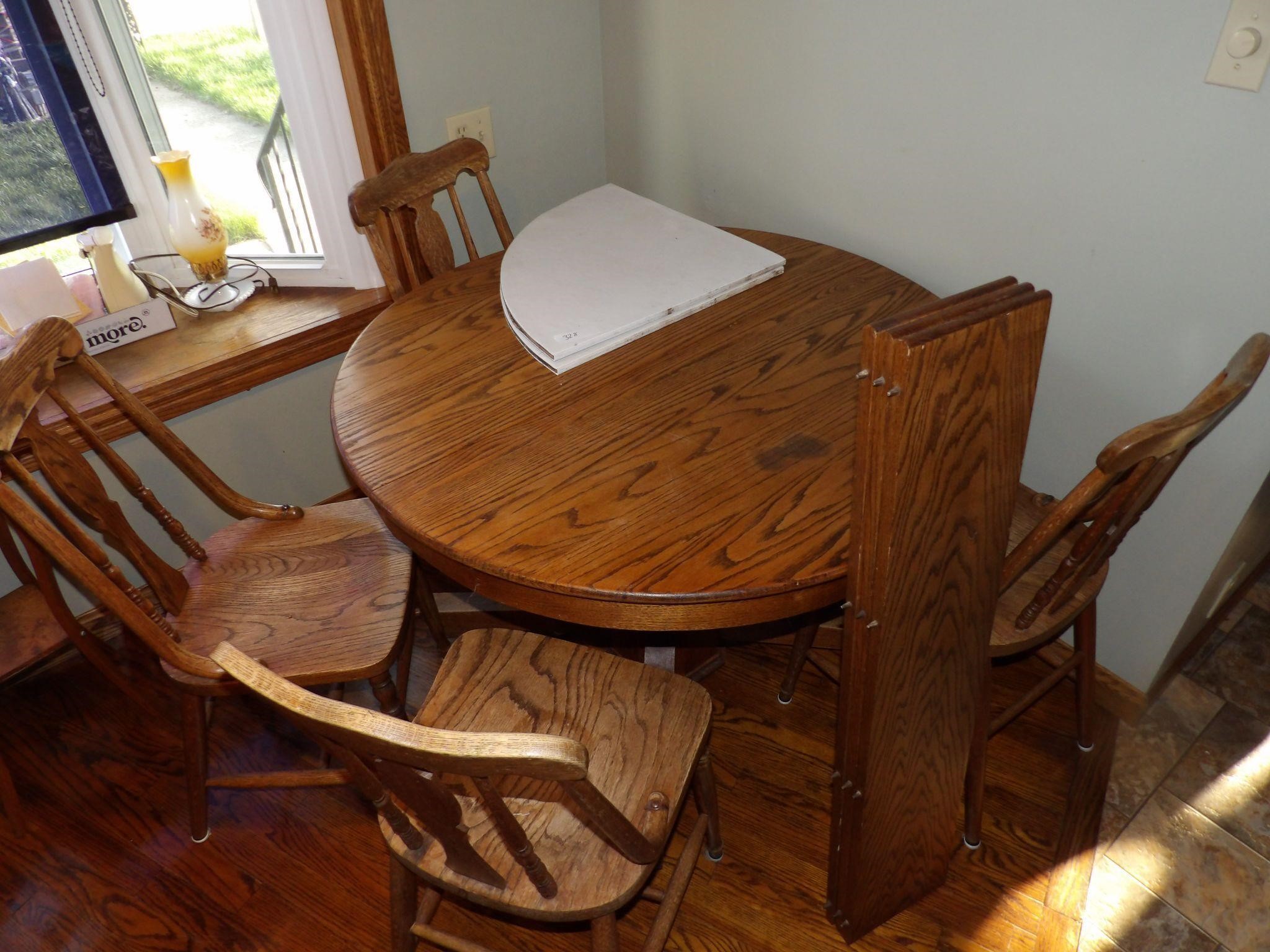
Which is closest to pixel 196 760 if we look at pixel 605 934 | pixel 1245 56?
pixel 605 934

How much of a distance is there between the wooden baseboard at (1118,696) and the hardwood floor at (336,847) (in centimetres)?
9

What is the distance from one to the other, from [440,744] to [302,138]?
159 cm

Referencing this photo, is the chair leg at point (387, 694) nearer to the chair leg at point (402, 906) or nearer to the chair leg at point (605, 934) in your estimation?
the chair leg at point (402, 906)

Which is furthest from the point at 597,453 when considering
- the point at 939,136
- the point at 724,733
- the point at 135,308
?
the point at 135,308

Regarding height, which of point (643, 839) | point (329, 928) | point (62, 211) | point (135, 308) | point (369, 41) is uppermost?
point (369, 41)

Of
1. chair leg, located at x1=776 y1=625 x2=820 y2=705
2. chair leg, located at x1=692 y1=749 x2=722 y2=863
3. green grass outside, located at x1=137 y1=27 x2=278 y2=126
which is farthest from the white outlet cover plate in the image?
green grass outside, located at x1=137 y1=27 x2=278 y2=126

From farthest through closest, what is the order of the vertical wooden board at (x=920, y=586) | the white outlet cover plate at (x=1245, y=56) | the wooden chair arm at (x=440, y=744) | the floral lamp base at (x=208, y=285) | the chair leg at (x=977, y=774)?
the floral lamp base at (x=208, y=285), the chair leg at (x=977, y=774), the white outlet cover plate at (x=1245, y=56), the vertical wooden board at (x=920, y=586), the wooden chair arm at (x=440, y=744)

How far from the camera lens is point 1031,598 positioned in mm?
1371

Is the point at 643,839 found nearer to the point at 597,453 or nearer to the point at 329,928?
the point at 597,453

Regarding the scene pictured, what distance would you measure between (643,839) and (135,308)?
1.55 meters

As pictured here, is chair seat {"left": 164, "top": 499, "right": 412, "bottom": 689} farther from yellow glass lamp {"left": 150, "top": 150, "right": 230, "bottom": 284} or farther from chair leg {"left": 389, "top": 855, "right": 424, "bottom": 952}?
yellow glass lamp {"left": 150, "top": 150, "right": 230, "bottom": 284}

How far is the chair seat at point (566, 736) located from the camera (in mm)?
1059

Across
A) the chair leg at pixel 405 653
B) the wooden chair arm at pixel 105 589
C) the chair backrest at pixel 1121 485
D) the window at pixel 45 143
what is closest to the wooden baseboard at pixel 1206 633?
the chair backrest at pixel 1121 485

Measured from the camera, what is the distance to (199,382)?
182 centimetres
